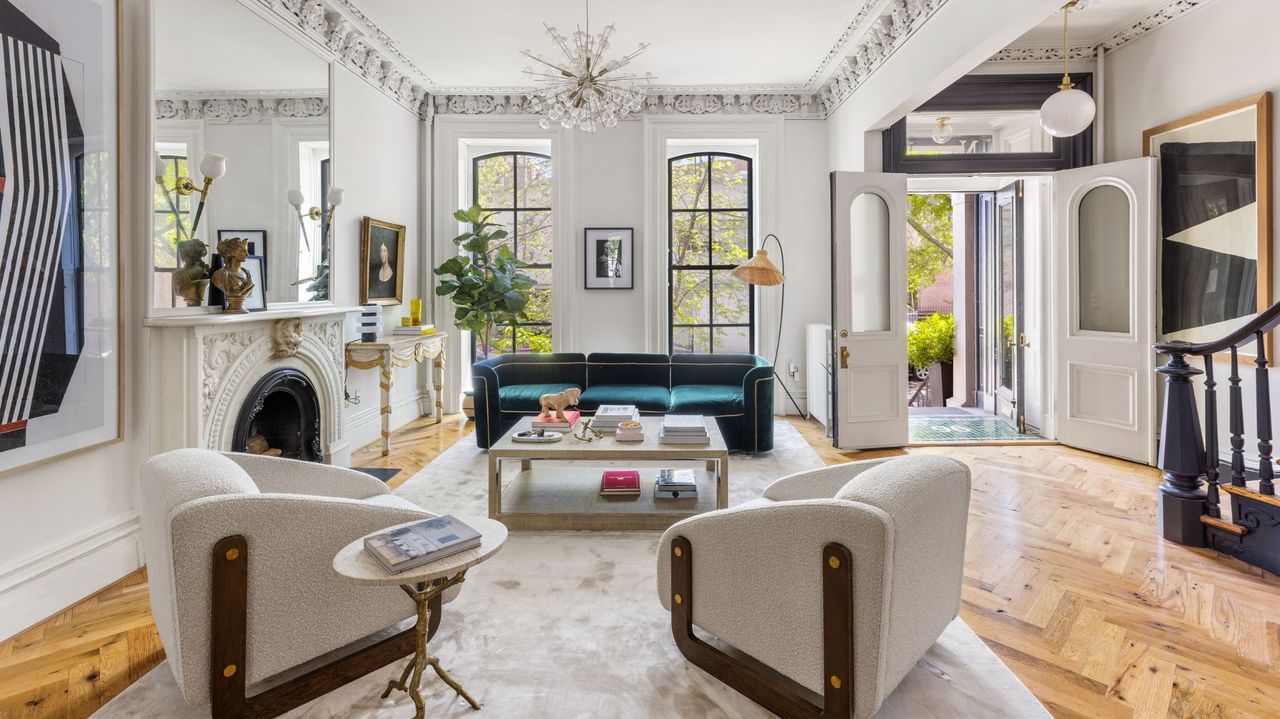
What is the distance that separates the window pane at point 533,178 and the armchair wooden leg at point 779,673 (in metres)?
5.43

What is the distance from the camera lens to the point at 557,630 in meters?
2.31

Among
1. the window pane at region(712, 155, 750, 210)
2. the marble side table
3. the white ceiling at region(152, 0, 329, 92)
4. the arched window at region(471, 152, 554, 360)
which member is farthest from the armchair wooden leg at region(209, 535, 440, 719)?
Answer: the window pane at region(712, 155, 750, 210)

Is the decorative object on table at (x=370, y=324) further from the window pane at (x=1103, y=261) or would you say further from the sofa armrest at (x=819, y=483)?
the window pane at (x=1103, y=261)

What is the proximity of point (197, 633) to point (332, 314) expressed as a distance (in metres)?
2.91

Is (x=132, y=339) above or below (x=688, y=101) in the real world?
below

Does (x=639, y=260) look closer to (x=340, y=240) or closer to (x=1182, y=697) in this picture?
(x=340, y=240)

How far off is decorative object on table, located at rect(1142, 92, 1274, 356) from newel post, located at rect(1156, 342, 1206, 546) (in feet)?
4.62

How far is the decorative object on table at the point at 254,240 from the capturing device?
11.4ft

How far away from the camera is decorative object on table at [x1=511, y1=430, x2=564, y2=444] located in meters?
3.45

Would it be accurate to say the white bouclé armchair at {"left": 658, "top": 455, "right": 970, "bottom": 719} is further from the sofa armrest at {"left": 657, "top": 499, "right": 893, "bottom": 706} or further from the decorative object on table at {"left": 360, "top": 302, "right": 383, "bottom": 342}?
the decorative object on table at {"left": 360, "top": 302, "right": 383, "bottom": 342}

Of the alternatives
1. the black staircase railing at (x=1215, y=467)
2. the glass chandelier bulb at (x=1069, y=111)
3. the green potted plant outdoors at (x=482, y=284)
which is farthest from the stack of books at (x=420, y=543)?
the glass chandelier bulb at (x=1069, y=111)

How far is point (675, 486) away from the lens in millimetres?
3549

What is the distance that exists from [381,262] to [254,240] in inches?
77.2

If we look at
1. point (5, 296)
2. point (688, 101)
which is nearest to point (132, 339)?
point (5, 296)
